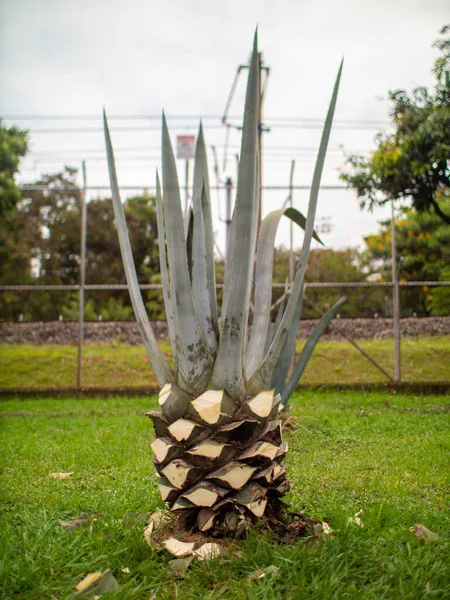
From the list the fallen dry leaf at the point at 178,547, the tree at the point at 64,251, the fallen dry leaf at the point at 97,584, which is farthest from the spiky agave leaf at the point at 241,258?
the tree at the point at 64,251

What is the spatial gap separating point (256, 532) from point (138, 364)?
6.78 metres

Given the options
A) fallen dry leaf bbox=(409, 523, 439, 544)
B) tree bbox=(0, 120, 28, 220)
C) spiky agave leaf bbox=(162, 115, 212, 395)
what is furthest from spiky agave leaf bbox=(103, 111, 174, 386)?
tree bbox=(0, 120, 28, 220)

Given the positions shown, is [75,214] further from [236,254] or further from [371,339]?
[236,254]

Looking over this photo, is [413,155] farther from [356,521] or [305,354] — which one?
[356,521]

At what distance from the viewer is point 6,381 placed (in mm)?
7984

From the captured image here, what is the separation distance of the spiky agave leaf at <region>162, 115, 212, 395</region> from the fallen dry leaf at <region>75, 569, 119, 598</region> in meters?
0.60

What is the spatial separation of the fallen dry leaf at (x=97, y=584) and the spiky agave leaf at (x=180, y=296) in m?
0.60

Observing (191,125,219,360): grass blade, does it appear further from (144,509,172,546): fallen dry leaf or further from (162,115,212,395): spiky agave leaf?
(144,509,172,546): fallen dry leaf

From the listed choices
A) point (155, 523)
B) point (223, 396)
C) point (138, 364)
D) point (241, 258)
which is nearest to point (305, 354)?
point (155, 523)

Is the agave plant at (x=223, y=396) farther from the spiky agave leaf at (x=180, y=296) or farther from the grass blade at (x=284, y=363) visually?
the grass blade at (x=284, y=363)

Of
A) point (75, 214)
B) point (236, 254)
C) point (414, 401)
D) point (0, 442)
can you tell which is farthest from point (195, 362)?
point (75, 214)

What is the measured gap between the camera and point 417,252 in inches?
534

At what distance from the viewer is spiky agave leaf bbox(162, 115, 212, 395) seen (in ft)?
5.67

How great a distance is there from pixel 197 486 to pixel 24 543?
69cm
